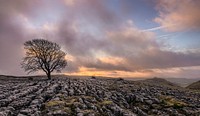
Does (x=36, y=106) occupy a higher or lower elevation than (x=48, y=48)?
lower

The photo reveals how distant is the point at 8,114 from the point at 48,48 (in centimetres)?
8978

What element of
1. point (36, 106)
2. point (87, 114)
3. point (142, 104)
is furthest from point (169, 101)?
point (36, 106)

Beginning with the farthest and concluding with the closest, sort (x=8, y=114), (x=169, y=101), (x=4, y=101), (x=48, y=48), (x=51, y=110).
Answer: (x=48, y=48) → (x=169, y=101) → (x=4, y=101) → (x=51, y=110) → (x=8, y=114)

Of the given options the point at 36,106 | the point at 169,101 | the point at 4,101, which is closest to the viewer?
the point at 36,106

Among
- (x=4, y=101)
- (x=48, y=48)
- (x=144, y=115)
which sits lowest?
(x=144, y=115)

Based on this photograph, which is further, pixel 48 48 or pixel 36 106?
pixel 48 48

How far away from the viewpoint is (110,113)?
41594 millimetres

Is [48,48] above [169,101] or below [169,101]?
above

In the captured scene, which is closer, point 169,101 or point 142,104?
point 142,104

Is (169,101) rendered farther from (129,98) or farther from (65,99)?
(65,99)

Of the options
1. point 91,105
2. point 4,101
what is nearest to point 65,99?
point 91,105

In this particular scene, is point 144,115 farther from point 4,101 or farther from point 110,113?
point 4,101

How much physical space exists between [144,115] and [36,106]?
16.8 m

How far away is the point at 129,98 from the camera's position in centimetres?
5622
